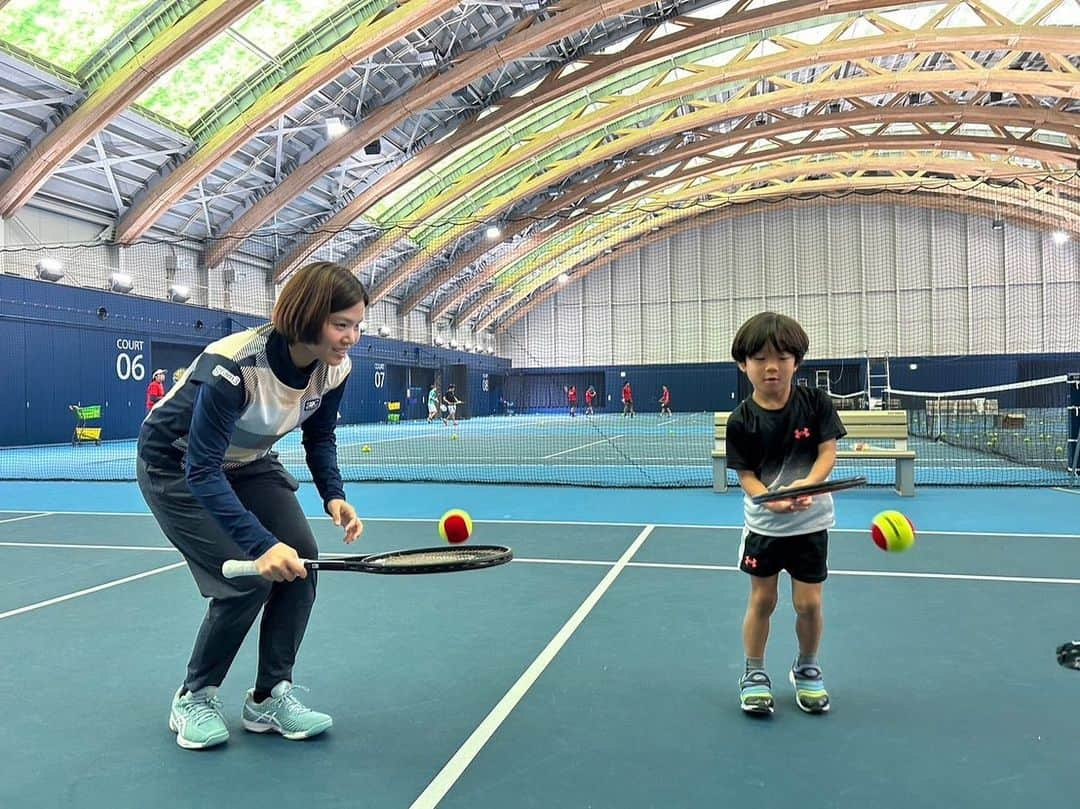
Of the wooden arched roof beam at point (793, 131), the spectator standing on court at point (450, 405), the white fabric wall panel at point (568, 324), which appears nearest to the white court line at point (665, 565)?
the wooden arched roof beam at point (793, 131)

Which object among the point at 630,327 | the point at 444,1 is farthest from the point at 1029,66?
the point at 444,1

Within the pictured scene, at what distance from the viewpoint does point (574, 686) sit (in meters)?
2.78

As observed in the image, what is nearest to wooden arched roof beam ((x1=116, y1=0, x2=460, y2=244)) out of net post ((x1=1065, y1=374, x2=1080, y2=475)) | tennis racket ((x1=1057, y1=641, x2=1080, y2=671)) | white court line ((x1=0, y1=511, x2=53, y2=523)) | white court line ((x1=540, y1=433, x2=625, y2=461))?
white court line ((x1=540, y1=433, x2=625, y2=461))

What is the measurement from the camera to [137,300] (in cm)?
1967

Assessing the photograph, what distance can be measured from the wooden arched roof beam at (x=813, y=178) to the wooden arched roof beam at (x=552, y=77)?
8050 millimetres

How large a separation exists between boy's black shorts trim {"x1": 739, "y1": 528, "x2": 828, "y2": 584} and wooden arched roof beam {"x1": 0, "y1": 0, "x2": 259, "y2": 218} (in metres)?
14.5

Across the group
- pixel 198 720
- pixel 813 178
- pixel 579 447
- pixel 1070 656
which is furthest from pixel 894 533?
pixel 813 178

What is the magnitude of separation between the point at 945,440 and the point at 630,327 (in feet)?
71.2

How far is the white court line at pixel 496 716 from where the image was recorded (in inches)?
80.9

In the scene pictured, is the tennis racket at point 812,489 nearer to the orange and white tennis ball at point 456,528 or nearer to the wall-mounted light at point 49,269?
the orange and white tennis ball at point 456,528

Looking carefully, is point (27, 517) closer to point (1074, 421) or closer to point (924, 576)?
point (924, 576)

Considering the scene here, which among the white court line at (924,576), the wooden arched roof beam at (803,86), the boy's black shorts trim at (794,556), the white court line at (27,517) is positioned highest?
the wooden arched roof beam at (803,86)

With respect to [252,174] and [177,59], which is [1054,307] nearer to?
[252,174]

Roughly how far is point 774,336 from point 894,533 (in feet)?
2.50
